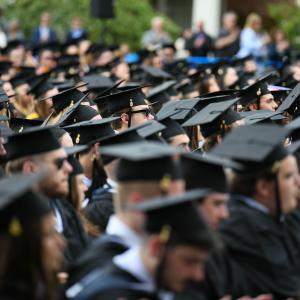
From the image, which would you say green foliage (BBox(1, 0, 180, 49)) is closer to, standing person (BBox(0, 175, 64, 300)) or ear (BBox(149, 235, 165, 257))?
standing person (BBox(0, 175, 64, 300))

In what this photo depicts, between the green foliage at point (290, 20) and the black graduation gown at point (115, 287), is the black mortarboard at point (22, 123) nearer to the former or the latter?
the black graduation gown at point (115, 287)

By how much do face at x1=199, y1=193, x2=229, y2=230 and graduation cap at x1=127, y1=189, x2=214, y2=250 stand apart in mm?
406

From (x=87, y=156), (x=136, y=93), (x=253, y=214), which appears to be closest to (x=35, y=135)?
(x=87, y=156)

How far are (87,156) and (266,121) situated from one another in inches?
51.1

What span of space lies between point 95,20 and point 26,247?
23.6 meters

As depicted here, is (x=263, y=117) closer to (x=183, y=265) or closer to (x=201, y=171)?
(x=201, y=171)

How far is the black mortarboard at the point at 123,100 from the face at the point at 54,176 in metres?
2.96

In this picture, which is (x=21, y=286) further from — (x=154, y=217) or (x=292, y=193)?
(x=292, y=193)

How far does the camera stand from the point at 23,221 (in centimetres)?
Result: 373

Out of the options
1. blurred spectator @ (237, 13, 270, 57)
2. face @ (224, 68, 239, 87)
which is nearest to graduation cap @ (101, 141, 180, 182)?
face @ (224, 68, 239, 87)

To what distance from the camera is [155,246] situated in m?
3.66

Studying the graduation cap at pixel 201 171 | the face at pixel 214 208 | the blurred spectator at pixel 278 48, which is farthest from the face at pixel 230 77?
the face at pixel 214 208

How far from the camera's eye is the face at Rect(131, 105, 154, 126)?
26.5 ft

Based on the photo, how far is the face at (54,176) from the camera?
16.4 feet
